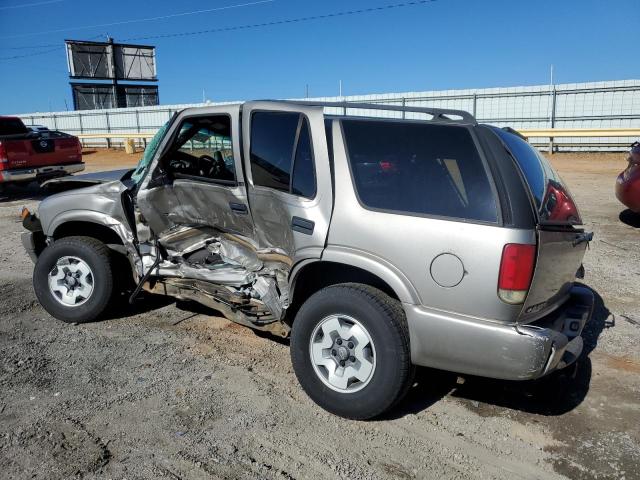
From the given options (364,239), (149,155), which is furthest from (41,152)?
(364,239)

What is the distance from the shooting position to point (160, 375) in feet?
13.3

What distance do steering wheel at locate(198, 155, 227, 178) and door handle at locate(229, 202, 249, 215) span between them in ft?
0.95

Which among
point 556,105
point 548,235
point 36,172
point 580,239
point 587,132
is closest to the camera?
point 548,235

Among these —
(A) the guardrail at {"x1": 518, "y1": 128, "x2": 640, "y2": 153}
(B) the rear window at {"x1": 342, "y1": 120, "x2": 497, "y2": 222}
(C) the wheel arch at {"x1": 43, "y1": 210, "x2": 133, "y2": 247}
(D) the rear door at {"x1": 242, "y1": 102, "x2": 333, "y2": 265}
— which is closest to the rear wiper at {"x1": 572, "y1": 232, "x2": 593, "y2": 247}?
(B) the rear window at {"x1": 342, "y1": 120, "x2": 497, "y2": 222}

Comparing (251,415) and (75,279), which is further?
(75,279)

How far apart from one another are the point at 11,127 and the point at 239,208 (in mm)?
11610

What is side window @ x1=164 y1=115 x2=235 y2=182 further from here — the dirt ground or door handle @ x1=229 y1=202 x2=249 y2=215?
the dirt ground

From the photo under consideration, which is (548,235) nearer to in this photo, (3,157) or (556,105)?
(3,157)

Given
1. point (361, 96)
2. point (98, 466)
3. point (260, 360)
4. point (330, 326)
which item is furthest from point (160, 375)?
point (361, 96)

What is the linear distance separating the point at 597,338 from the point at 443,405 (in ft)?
6.20

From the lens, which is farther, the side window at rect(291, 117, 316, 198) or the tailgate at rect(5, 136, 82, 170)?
the tailgate at rect(5, 136, 82, 170)

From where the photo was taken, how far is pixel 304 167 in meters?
3.70

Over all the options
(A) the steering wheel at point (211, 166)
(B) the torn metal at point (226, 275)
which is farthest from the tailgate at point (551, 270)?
(A) the steering wheel at point (211, 166)

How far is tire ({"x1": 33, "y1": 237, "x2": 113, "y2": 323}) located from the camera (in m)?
4.84
